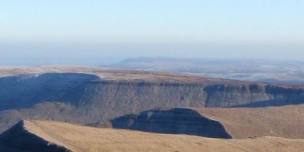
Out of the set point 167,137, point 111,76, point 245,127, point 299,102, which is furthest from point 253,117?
point 111,76

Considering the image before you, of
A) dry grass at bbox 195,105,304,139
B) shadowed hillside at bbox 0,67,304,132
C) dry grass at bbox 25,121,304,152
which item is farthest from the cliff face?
dry grass at bbox 25,121,304,152

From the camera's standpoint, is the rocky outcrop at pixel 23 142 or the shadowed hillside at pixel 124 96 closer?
the rocky outcrop at pixel 23 142

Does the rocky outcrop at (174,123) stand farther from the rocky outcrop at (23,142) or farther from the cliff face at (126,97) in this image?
the rocky outcrop at (23,142)

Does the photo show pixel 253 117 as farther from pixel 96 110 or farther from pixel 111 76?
pixel 111 76

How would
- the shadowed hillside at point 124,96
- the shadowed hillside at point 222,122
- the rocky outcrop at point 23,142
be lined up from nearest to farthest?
the rocky outcrop at point 23,142 → the shadowed hillside at point 222,122 → the shadowed hillside at point 124,96

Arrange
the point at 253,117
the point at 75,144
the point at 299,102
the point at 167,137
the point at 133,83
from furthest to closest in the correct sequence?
the point at 133,83 → the point at 299,102 → the point at 253,117 → the point at 167,137 → the point at 75,144

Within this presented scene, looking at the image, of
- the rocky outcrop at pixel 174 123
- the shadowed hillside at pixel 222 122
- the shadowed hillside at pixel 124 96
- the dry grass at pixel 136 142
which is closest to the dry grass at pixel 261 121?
the shadowed hillside at pixel 222 122

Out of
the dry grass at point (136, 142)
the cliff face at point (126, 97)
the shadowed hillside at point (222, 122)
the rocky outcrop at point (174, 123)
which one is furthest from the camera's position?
the cliff face at point (126, 97)
